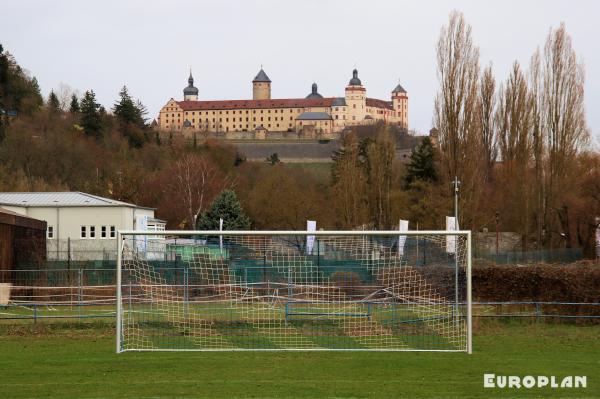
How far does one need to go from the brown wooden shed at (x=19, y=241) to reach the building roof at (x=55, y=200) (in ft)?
40.3

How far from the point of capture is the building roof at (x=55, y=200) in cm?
5738

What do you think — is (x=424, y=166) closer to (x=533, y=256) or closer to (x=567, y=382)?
(x=533, y=256)

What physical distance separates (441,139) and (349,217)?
14148mm

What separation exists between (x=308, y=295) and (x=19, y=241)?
825 inches

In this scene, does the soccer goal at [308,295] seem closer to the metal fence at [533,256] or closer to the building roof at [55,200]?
the metal fence at [533,256]

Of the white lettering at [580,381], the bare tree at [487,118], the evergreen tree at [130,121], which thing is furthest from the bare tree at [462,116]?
the evergreen tree at [130,121]

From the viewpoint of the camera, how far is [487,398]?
1431 centimetres

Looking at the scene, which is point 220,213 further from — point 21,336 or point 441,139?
point 21,336

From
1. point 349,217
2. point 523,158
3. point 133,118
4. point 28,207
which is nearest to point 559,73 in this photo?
point 523,158

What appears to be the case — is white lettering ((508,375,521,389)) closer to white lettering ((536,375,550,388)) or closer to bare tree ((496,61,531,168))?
white lettering ((536,375,550,388))

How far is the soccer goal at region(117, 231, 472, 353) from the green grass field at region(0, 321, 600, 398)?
1.16m

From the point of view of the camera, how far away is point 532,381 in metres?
16.0

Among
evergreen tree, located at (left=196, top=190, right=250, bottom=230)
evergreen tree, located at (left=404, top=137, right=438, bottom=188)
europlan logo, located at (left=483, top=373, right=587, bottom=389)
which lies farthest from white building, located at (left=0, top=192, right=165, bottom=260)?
europlan logo, located at (left=483, top=373, right=587, bottom=389)

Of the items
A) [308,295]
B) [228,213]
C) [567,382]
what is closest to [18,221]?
[308,295]
